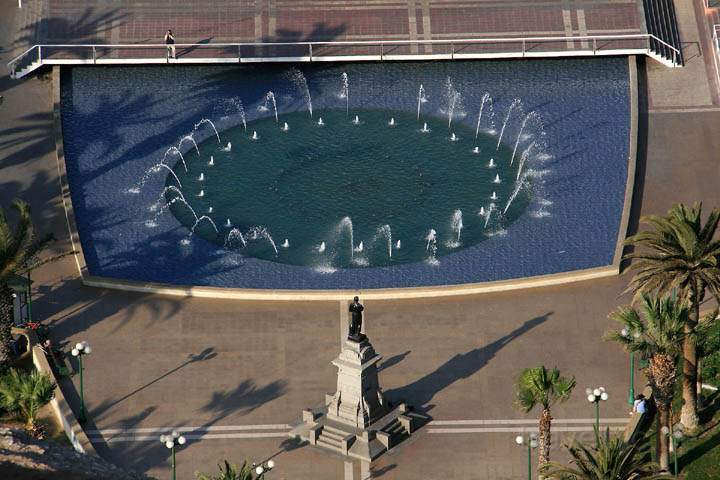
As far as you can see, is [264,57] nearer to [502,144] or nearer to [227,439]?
[502,144]

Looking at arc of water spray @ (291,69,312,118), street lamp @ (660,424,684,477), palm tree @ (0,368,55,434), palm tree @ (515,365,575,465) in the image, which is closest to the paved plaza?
palm tree @ (0,368,55,434)

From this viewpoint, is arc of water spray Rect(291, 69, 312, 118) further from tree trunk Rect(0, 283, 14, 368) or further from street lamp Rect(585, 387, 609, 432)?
street lamp Rect(585, 387, 609, 432)

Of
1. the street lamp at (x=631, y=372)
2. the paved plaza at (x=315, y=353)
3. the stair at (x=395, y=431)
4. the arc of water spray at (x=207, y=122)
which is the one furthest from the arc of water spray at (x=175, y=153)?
the street lamp at (x=631, y=372)

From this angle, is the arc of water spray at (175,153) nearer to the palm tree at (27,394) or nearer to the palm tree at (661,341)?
the palm tree at (27,394)

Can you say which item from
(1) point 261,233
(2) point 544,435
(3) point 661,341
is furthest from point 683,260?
(1) point 261,233

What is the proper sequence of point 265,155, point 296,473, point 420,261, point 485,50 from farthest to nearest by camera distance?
point 485,50 < point 265,155 < point 420,261 < point 296,473

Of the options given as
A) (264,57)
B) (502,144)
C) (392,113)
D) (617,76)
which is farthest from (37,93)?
(617,76)
